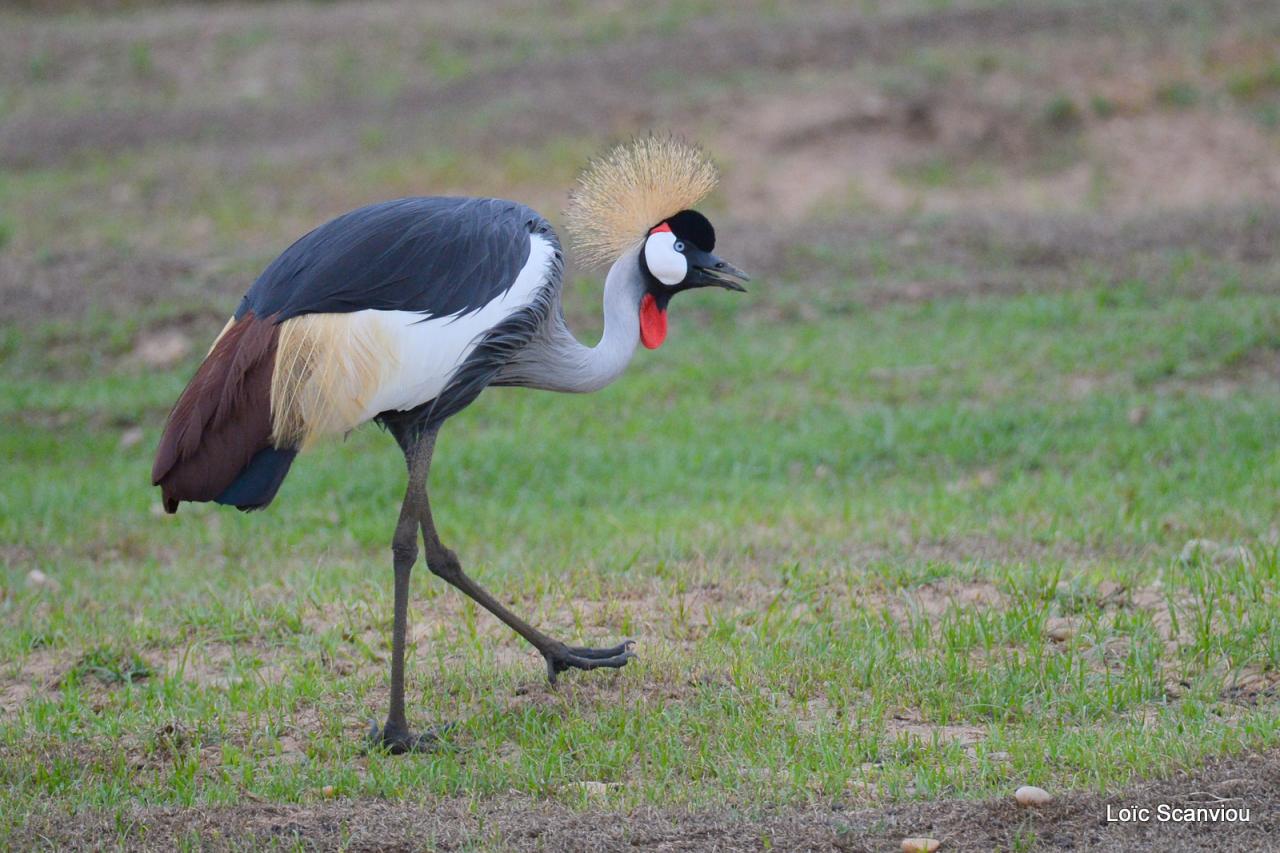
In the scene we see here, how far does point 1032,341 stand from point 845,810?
5.79 meters

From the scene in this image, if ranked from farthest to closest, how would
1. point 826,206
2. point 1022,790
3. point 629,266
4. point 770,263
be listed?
1. point 826,206
2. point 770,263
3. point 629,266
4. point 1022,790

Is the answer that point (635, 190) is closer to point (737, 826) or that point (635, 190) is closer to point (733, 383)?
point (737, 826)

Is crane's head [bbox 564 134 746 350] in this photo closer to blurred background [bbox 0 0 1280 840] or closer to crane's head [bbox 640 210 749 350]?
crane's head [bbox 640 210 749 350]

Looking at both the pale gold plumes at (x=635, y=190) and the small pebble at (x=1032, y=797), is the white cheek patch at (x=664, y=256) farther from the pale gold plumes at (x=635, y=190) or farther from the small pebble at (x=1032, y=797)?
the small pebble at (x=1032, y=797)

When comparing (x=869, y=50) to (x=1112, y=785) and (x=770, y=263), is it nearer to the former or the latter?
(x=770, y=263)

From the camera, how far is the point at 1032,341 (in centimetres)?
929

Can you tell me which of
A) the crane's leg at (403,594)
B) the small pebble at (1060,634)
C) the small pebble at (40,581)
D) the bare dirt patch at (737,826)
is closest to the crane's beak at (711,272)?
the crane's leg at (403,594)

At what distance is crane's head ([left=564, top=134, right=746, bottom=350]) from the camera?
4941 millimetres

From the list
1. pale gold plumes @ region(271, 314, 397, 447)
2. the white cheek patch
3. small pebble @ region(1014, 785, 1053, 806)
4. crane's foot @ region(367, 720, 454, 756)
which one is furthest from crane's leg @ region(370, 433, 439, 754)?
small pebble @ region(1014, 785, 1053, 806)

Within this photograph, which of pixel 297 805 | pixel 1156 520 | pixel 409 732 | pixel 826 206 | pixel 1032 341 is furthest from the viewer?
pixel 826 206

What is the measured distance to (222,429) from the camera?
14.7 feet

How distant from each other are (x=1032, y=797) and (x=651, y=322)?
2.06 m

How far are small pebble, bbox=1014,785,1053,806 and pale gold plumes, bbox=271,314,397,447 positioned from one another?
7.31 feet

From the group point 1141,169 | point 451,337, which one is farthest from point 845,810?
point 1141,169
